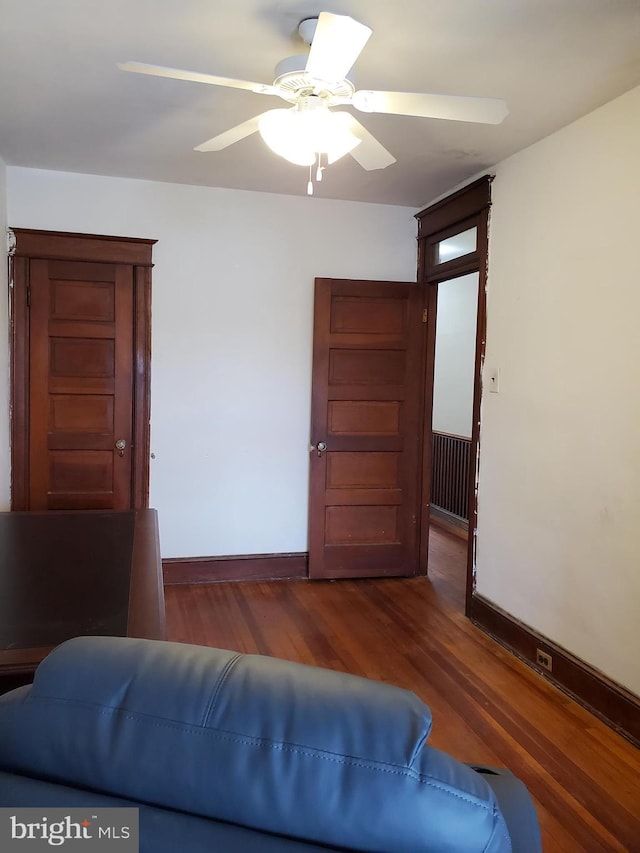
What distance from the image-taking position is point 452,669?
2938mm

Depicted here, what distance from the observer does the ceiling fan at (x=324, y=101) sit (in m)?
1.70

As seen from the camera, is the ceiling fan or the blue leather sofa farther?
the ceiling fan

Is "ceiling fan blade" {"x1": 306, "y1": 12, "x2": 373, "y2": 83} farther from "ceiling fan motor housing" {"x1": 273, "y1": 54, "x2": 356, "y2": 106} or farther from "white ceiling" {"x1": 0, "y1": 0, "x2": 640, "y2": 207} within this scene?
"white ceiling" {"x1": 0, "y1": 0, "x2": 640, "y2": 207}

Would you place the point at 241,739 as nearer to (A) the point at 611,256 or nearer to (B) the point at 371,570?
(A) the point at 611,256

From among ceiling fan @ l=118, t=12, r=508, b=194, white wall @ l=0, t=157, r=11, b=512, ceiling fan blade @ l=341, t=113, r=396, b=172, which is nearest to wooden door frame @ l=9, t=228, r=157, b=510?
white wall @ l=0, t=157, r=11, b=512

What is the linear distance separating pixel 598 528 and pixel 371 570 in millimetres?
1948

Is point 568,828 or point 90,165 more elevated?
point 90,165

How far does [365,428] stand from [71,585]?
108 inches

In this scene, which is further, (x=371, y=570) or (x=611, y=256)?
(x=371, y=570)

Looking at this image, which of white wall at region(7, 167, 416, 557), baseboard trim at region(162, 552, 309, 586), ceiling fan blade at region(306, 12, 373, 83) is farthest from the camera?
baseboard trim at region(162, 552, 309, 586)

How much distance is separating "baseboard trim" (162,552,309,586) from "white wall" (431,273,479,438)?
2.35 metres

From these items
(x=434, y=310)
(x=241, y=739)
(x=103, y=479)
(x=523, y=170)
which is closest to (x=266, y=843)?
(x=241, y=739)

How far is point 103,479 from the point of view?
3.88m

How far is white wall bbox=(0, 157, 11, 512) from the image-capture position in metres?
3.54
